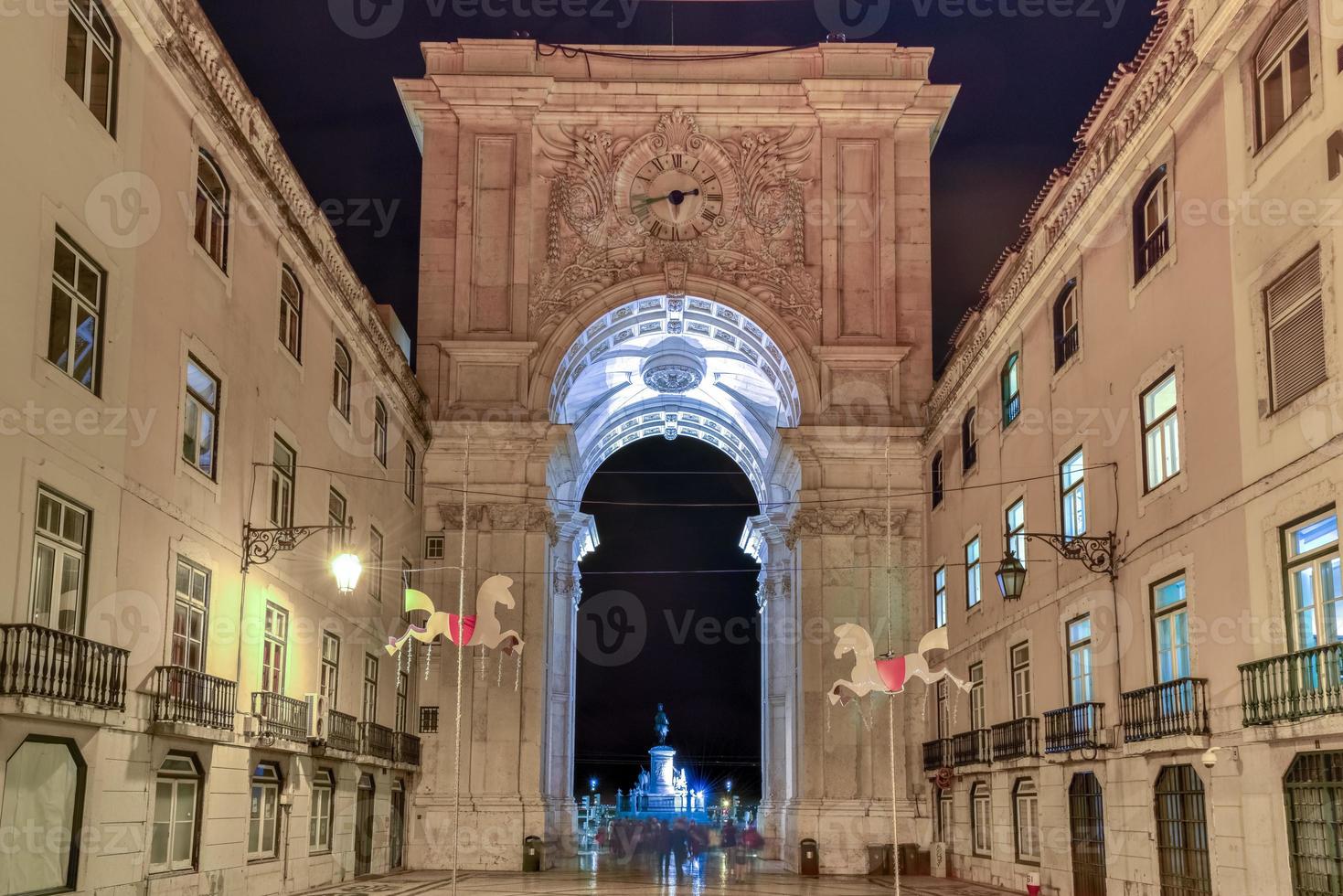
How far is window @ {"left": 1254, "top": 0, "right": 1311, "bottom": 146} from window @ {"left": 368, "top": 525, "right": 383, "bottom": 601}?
67.7ft

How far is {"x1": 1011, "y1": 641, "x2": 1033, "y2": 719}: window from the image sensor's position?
90.9 ft

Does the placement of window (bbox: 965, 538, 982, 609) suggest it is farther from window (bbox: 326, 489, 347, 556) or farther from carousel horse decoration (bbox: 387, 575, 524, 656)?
window (bbox: 326, 489, 347, 556)

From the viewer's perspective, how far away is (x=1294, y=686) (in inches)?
593

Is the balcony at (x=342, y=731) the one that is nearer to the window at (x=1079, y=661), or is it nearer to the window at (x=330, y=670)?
the window at (x=330, y=670)

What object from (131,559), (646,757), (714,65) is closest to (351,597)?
(131,559)

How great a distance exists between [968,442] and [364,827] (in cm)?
1607

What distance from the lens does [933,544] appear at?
3809 cm

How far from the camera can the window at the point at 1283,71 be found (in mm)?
15805

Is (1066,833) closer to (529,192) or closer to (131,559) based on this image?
(131,559)

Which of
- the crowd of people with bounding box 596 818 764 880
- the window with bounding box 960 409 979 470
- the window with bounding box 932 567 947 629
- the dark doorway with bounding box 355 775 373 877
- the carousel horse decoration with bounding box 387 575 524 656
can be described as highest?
the window with bounding box 960 409 979 470

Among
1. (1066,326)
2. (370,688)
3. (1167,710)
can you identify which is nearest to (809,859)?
(370,688)

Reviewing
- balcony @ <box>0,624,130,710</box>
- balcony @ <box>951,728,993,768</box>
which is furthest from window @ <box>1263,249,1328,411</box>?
balcony @ <box>951,728,993,768</box>

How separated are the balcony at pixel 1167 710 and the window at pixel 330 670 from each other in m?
14.5

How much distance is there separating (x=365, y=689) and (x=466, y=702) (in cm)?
724
